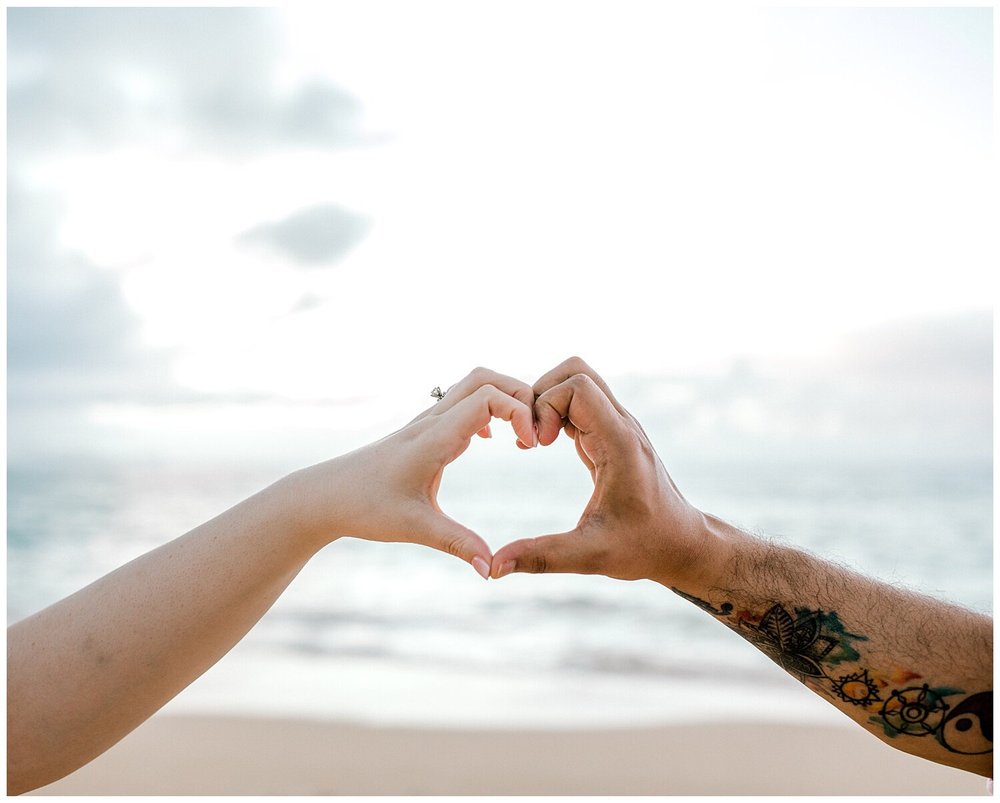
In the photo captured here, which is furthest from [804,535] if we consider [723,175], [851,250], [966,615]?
[966,615]

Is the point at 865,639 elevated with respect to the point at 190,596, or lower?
lower

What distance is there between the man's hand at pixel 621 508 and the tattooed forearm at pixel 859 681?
7.9 inches

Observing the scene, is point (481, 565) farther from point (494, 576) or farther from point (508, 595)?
point (508, 595)

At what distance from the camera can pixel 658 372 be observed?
21812 mm

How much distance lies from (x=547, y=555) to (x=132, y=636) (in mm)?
966

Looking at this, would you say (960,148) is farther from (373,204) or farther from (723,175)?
(373,204)

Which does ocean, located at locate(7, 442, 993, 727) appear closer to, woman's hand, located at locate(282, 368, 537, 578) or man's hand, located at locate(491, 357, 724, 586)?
man's hand, located at locate(491, 357, 724, 586)

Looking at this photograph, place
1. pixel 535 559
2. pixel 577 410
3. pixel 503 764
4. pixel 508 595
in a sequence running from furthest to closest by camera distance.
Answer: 1. pixel 508 595
2. pixel 503 764
3. pixel 577 410
4. pixel 535 559

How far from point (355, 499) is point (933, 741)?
1.59 m

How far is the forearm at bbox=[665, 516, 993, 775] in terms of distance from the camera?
6.80 ft

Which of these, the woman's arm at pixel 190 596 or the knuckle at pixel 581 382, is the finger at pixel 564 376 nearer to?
the knuckle at pixel 581 382

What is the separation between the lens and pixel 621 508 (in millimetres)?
2158

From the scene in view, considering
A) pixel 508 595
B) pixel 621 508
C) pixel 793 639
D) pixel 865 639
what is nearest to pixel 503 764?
pixel 793 639

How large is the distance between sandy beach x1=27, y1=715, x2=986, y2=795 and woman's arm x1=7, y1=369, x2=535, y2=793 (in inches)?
164
